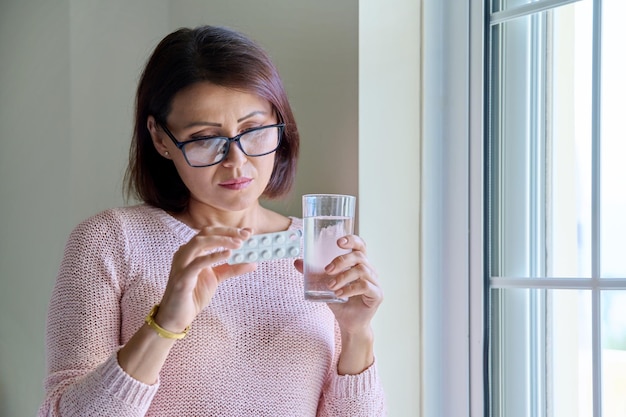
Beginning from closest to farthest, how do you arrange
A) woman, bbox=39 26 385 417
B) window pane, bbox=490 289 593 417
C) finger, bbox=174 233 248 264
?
finger, bbox=174 233 248 264, woman, bbox=39 26 385 417, window pane, bbox=490 289 593 417

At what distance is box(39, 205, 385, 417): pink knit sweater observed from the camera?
137 cm

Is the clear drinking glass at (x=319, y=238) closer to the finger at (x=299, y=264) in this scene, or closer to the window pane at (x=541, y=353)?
the finger at (x=299, y=264)

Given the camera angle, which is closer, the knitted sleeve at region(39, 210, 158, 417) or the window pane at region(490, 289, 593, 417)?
the knitted sleeve at region(39, 210, 158, 417)

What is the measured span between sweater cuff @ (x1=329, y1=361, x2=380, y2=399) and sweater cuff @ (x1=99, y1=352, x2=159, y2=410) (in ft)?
1.32

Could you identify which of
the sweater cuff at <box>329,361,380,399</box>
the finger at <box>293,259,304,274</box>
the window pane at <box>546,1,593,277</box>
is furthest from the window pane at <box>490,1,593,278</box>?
the finger at <box>293,259,304,274</box>

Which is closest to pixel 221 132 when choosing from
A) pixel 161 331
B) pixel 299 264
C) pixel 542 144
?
pixel 299 264

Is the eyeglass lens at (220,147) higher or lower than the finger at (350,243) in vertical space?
higher

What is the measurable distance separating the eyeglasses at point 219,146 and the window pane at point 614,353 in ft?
2.27

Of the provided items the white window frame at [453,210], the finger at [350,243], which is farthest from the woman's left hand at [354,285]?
the white window frame at [453,210]

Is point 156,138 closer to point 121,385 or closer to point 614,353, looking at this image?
point 121,385

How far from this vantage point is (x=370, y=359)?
1.53 meters

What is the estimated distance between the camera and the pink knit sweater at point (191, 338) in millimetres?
1366

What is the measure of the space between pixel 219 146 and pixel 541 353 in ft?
2.56

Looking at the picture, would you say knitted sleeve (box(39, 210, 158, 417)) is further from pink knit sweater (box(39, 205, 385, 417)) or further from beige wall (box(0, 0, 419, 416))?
beige wall (box(0, 0, 419, 416))
